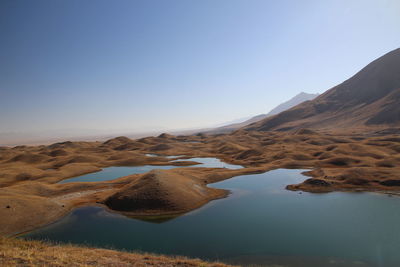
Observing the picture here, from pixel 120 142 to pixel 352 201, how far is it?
168901 millimetres

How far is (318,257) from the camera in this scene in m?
26.2

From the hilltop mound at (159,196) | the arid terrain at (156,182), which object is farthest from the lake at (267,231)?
the arid terrain at (156,182)

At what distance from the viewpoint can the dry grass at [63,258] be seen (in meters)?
18.1

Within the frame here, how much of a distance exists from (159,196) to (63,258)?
2758cm

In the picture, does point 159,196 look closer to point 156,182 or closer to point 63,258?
point 156,182

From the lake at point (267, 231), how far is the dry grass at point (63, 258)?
610 centimetres

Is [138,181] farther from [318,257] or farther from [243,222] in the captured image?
[318,257]

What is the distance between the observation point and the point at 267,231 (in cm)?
3341

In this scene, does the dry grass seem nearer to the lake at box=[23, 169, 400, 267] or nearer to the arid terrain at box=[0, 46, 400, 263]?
the arid terrain at box=[0, 46, 400, 263]

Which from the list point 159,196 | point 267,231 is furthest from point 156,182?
point 267,231

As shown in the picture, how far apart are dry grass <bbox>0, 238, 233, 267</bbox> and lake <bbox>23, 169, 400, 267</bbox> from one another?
6097mm

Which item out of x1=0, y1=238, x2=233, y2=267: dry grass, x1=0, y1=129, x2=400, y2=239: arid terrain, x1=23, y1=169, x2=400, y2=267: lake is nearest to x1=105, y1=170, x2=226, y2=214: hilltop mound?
x1=0, y1=129, x2=400, y2=239: arid terrain

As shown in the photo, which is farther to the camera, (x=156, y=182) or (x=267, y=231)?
(x=156, y=182)

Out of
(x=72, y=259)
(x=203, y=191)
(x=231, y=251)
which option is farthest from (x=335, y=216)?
(x=72, y=259)
